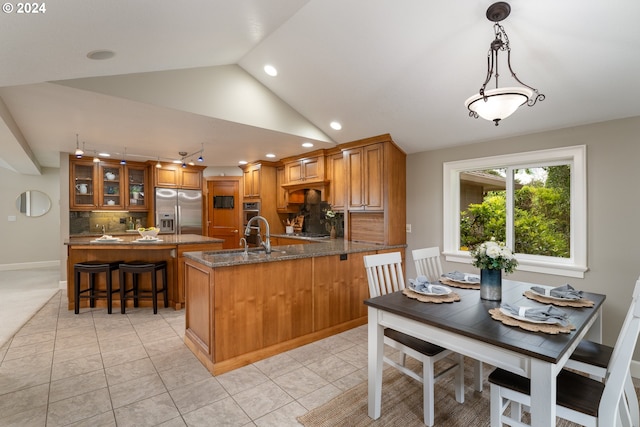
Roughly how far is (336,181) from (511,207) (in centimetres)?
239

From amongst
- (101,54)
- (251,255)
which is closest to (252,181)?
(251,255)

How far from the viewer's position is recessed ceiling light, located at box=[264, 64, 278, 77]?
11.3ft

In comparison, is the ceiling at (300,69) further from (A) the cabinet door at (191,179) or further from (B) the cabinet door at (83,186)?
(A) the cabinet door at (191,179)

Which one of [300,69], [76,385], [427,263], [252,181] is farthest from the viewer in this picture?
[252,181]

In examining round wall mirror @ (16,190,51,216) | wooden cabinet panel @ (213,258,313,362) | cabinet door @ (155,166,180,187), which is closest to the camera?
wooden cabinet panel @ (213,258,313,362)

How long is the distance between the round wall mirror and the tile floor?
5609mm

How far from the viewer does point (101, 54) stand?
2.17 metres

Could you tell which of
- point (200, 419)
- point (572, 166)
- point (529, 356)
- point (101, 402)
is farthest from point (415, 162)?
point (101, 402)

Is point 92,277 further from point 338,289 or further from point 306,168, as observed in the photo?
point 306,168

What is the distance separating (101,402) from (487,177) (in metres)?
4.24

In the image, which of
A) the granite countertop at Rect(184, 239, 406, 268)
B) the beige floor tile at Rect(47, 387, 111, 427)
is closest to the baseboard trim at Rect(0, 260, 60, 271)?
the granite countertop at Rect(184, 239, 406, 268)

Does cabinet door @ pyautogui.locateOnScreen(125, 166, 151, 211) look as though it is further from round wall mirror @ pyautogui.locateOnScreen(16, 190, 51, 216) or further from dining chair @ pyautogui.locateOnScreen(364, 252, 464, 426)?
dining chair @ pyautogui.locateOnScreen(364, 252, 464, 426)

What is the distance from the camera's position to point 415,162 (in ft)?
14.1

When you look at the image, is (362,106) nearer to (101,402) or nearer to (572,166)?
(572,166)
